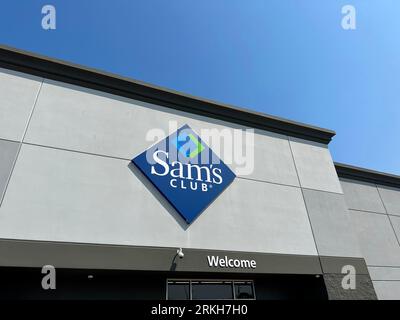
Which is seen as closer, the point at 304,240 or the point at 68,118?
the point at 68,118

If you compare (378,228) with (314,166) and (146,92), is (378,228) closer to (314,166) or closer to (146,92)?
(314,166)

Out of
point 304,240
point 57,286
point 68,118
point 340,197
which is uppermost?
point 68,118

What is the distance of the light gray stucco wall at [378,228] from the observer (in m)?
11.4

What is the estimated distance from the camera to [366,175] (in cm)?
1420

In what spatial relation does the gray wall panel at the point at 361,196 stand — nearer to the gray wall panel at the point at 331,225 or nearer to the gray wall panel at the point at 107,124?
the gray wall panel at the point at 331,225

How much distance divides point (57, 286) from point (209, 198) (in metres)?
4.55

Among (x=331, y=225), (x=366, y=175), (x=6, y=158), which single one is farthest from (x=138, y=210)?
(x=366, y=175)

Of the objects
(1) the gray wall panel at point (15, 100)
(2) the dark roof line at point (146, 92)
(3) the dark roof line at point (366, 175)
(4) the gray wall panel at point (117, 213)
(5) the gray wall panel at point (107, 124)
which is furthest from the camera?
(3) the dark roof line at point (366, 175)

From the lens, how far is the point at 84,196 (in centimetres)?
763

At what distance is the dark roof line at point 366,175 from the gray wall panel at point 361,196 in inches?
10.4

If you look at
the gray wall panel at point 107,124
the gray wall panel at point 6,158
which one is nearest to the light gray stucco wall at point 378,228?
the gray wall panel at point 107,124

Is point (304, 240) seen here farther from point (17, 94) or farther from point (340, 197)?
point (17, 94)

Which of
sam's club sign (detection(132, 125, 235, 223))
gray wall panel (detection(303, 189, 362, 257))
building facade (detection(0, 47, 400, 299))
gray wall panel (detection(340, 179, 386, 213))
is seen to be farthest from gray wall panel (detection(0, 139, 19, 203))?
gray wall panel (detection(340, 179, 386, 213))

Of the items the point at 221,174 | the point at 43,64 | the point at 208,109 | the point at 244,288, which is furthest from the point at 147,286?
the point at 43,64
